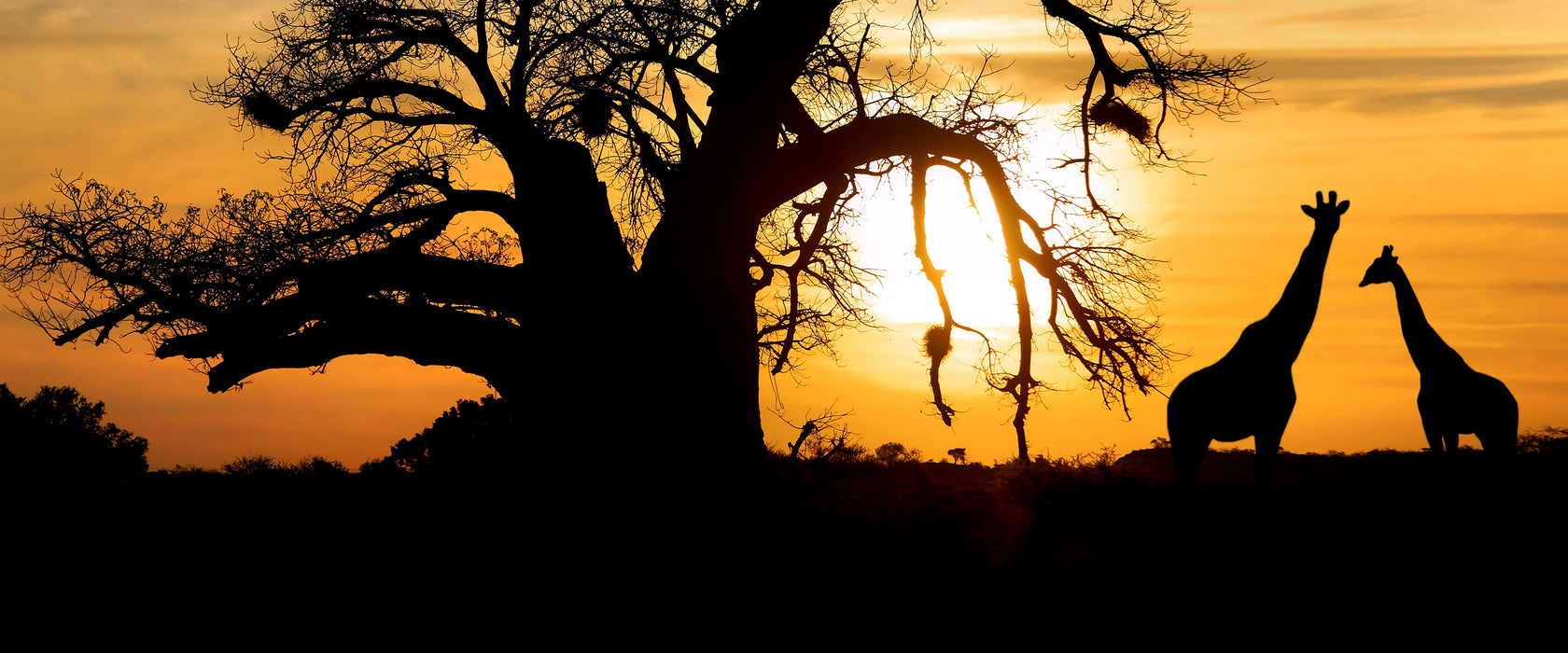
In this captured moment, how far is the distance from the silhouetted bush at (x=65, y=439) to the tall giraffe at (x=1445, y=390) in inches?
669

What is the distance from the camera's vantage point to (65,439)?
21.8 m

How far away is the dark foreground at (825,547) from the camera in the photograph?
882 centimetres

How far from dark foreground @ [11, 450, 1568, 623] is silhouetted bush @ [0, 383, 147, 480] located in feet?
11.0

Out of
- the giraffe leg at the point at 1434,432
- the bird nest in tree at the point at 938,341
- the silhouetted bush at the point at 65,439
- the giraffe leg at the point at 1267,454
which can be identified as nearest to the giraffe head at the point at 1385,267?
the giraffe leg at the point at 1434,432

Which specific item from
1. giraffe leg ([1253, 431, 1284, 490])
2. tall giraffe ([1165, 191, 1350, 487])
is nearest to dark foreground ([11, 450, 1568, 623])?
giraffe leg ([1253, 431, 1284, 490])

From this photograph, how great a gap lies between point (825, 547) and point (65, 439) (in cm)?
1925

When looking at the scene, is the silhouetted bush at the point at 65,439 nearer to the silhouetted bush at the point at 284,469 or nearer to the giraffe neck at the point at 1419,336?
the silhouetted bush at the point at 284,469

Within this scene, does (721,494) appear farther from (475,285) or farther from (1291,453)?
(1291,453)

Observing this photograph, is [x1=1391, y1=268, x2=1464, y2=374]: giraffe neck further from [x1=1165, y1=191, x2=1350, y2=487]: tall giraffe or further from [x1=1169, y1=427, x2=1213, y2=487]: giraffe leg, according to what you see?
[x1=1169, y1=427, x2=1213, y2=487]: giraffe leg

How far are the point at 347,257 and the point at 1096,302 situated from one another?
7.60 meters

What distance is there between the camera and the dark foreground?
882cm

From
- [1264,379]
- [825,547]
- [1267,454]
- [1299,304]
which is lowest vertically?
[825,547]

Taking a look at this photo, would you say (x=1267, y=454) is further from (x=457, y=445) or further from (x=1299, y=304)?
(x=457, y=445)

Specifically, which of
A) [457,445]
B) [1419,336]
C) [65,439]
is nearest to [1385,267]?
[1419,336]
